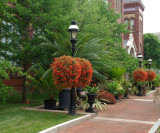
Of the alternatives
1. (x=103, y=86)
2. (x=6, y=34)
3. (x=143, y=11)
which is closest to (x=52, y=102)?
(x=6, y=34)

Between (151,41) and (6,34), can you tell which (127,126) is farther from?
(151,41)

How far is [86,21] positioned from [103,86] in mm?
4872

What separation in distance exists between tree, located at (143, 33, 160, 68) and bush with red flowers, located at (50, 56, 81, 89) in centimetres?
4850

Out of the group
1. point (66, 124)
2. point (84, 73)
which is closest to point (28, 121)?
point (66, 124)

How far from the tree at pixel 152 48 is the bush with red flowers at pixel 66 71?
4850 centimetres

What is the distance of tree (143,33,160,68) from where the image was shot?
54.2 m

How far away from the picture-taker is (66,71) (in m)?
8.50

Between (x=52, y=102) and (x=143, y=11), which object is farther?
(x=143, y=11)

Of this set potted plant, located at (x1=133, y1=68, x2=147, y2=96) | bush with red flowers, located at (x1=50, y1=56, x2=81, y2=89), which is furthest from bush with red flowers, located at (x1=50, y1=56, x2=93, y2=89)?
potted plant, located at (x1=133, y1=68, x2=147, y2=96)

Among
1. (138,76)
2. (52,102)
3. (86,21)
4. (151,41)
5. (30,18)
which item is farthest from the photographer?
(151,41)

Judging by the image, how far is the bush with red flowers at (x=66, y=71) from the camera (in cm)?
852

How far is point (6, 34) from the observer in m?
12.2

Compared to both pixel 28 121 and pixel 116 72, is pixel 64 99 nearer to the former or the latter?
pixel 28 121

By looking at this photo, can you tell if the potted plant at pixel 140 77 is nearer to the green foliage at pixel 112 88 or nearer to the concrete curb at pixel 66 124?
the green foliage at pixel 112 88
